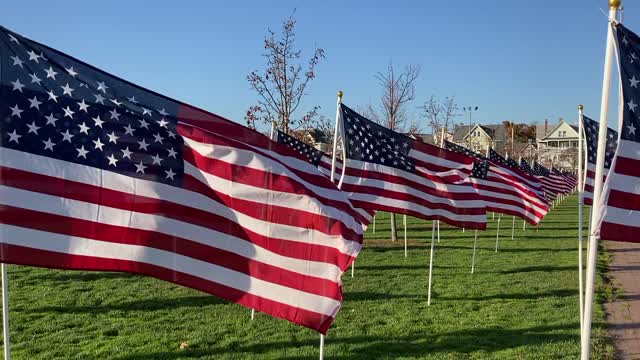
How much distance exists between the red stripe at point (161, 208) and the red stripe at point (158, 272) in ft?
1.45

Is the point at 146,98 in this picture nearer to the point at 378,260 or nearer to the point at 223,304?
the point at 223,304

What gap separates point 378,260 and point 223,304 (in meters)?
6.29

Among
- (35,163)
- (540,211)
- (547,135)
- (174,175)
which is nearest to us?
(35,163)

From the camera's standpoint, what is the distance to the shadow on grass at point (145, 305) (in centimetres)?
947

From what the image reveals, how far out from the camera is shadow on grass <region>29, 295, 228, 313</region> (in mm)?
9469

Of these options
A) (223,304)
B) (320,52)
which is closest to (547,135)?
(320,52)

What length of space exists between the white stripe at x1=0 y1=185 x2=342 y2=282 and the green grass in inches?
109

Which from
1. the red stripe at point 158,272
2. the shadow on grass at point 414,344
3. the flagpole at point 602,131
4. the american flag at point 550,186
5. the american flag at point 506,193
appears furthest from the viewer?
the american flag at point 550,186

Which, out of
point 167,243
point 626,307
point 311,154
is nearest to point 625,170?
point 167,243

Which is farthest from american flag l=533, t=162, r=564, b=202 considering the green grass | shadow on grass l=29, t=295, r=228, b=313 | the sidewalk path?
shadow on grass l=29, t=295, r=228, b=313

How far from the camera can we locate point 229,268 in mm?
4879

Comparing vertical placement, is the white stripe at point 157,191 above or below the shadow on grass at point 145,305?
above

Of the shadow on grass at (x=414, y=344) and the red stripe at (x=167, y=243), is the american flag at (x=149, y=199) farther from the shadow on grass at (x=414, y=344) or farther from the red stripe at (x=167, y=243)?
the shadow on grass at (x=414, y=344)

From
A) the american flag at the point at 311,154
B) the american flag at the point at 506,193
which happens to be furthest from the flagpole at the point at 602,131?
the american flag at the point at 311,154
